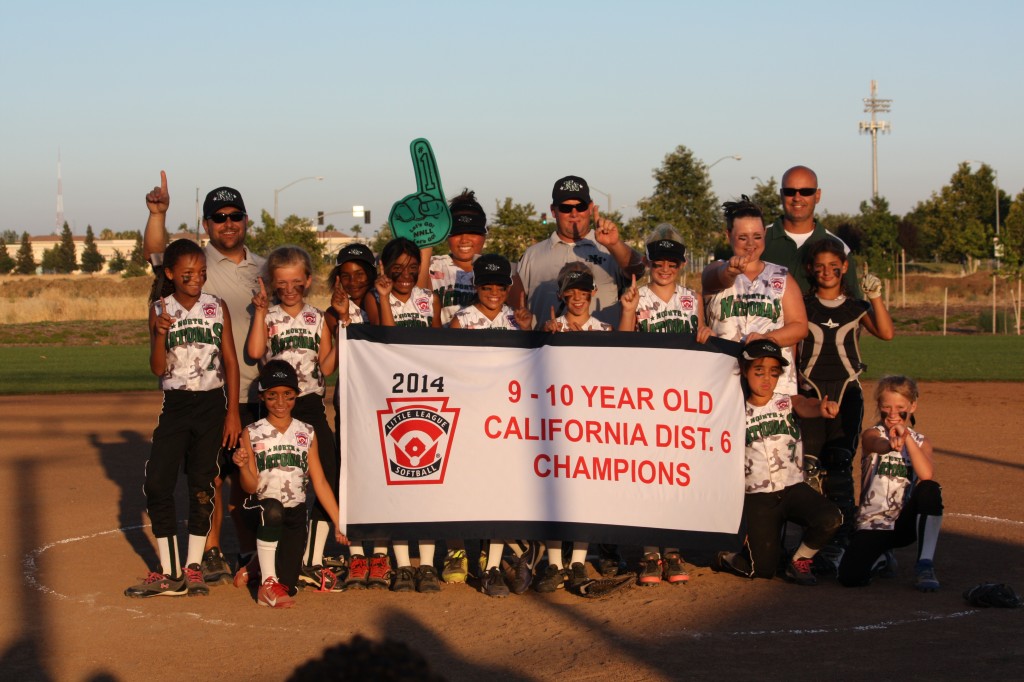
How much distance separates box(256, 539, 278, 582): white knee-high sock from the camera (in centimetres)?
660

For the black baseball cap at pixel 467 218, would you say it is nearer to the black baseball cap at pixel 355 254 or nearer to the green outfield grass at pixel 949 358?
the black baseball cap at pixel 355 254

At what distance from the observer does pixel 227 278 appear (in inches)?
295

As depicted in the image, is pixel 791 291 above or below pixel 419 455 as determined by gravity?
above

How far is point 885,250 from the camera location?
45.6 meters

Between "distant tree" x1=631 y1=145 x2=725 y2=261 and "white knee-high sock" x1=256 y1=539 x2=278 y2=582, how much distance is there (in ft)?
108

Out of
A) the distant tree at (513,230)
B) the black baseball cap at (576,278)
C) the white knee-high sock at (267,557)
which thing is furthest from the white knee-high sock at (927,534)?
the distant tree at (513,230)

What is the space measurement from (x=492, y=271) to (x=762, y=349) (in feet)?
5.56

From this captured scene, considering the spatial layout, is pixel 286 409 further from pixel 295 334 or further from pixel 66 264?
pixel 66 264

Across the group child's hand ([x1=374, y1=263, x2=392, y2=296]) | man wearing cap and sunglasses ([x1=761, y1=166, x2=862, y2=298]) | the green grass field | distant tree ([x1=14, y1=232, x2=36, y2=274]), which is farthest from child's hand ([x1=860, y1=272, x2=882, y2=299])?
distant tree ([x1=14, y1=232, x2=36, y2=274])

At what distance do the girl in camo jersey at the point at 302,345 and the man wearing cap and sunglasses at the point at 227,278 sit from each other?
284mm

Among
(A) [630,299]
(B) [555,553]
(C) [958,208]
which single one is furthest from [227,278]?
(C) [958,208]

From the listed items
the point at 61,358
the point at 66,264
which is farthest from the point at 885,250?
the point at 66,264

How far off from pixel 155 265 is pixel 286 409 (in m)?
1.37

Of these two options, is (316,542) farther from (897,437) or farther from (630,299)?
(897,437)
